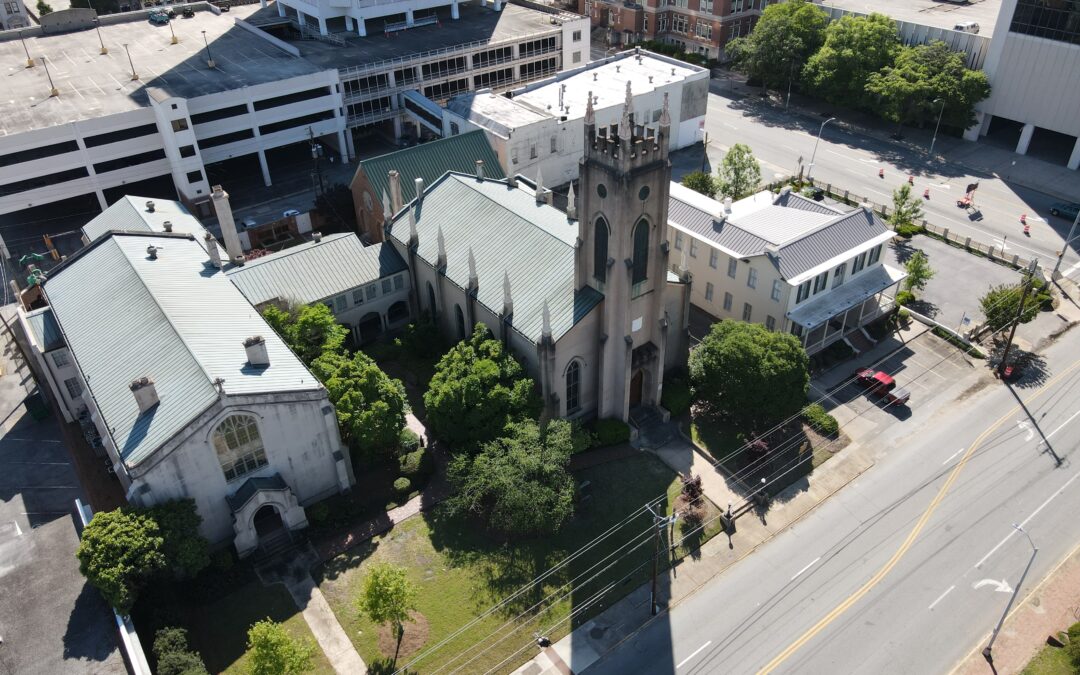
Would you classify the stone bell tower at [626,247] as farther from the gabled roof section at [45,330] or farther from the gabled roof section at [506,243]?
the gabled roof section at [45,330]

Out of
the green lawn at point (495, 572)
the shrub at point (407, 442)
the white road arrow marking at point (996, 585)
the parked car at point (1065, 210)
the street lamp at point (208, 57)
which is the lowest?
the white road arrow marking at point (996, 585)

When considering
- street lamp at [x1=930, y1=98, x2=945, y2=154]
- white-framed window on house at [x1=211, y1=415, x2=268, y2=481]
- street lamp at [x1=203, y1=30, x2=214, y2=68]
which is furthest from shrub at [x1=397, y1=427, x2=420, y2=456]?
street lamp at [x1=930, y1=98, x2=945, y2=154]

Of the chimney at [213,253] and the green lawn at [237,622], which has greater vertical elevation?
the chimney at [213,253]

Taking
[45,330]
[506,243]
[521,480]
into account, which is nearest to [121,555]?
[521,480]

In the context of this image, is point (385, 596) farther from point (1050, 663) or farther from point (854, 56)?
point (854, 56)

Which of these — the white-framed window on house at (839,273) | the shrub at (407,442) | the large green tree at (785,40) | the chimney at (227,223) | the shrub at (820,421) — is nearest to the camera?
the shrub at (407,442)

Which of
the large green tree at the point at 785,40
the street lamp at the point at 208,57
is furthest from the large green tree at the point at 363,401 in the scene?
the large green tree at the point at 785,40
